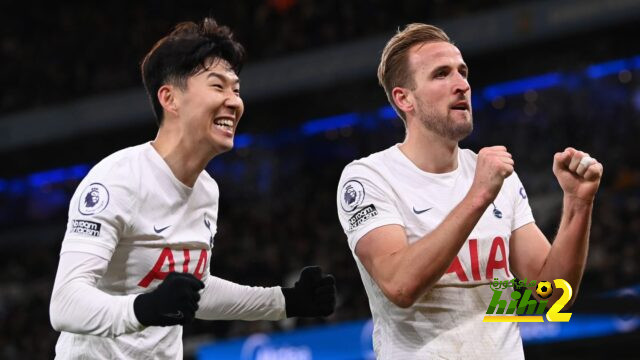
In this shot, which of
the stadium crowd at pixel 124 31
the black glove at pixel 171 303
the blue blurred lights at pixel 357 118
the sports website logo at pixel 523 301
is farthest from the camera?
Answer: the stadium crowd at pixel 124 31

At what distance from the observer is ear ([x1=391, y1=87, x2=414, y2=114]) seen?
13.7 ft

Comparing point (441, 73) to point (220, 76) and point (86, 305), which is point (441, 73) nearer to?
point (220, 76)

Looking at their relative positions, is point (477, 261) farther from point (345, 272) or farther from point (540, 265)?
point (345, 272)

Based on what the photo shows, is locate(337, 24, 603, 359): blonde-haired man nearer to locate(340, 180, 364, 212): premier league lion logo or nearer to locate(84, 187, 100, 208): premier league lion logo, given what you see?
locate(340, 180, 364, 212): premier league lion logo

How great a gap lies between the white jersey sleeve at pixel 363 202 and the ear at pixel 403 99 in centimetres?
32

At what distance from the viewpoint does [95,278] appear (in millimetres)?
3635

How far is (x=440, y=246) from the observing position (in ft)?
11.5

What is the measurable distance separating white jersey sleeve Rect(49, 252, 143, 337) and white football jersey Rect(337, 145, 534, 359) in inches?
40.4

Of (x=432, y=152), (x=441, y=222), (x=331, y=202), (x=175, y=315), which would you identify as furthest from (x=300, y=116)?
(x=175, y=315)

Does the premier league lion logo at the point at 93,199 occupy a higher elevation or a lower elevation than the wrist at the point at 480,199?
higher

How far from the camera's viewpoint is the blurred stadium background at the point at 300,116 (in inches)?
536

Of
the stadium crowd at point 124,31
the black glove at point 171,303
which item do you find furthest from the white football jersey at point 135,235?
the stadium crowd at point 124,31

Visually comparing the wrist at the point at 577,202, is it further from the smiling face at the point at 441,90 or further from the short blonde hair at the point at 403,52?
the short blonde hair at the point at 403,52

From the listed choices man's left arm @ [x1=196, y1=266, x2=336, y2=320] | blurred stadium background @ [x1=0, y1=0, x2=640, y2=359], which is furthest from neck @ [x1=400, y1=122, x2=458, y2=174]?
blurred stadium background @ [x1=0, y1=0, x2=640, y2=359]
